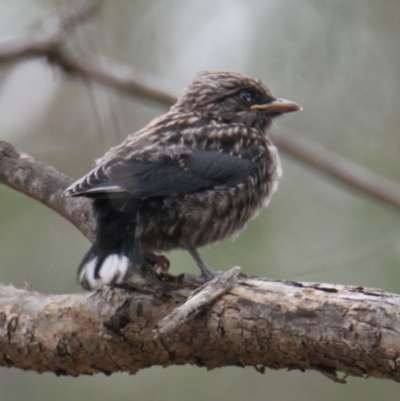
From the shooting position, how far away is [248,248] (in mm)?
7145

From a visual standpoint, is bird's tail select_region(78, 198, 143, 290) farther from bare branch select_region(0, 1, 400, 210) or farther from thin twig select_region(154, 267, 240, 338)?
bare branch select_region(0, 1, 400, 210)

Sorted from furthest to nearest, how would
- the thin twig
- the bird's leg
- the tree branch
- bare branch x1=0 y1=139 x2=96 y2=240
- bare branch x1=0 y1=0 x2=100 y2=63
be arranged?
bare branch x1=0 y1=0 x2=100 y2=63, bare branch x1=0 y1=139 x2=96 y2=240, the bird's leg, the thin twig, the tree branch

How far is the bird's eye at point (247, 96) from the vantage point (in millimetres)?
5574

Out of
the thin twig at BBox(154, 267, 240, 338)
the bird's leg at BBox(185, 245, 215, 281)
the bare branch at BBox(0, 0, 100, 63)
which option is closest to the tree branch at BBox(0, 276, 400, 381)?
the thin twig at BBox(154, 267, 240, 338)

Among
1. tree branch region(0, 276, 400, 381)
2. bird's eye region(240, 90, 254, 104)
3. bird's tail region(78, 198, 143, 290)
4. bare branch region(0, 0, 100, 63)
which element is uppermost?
bare branch region(0, 0, 100, 63)

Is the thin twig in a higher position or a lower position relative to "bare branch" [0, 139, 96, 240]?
lower

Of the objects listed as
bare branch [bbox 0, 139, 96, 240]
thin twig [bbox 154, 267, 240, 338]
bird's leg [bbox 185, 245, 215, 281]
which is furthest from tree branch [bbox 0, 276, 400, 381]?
bare branch [bbox 0, 139, 96, 240]

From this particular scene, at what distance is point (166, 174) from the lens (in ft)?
14.3

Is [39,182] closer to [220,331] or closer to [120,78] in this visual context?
[220,331]

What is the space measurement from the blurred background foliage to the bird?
142 cm

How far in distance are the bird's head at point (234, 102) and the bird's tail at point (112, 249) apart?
1.37 meters

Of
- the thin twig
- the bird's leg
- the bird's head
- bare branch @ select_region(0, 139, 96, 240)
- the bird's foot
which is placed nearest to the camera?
the thin twig

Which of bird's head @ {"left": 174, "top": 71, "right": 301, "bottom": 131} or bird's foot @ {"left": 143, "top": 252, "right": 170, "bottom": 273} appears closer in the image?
bird's foot @ {"left": 143, "top": 252, "right": 170, "bottom": 273}

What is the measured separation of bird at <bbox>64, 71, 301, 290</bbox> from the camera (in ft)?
13.2
